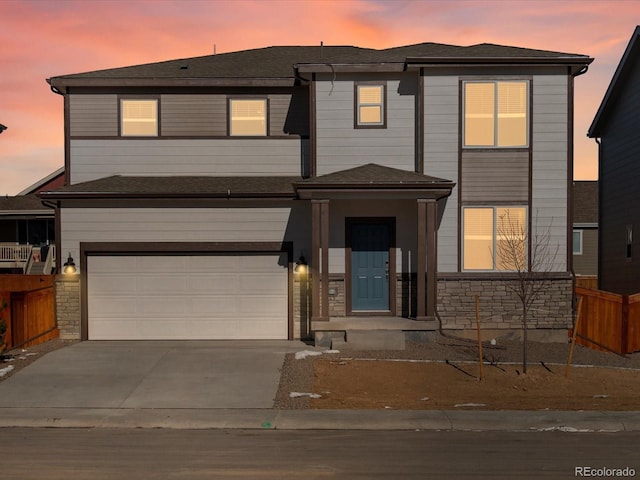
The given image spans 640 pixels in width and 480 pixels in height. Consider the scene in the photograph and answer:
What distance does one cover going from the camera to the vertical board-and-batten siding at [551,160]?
51.4ft

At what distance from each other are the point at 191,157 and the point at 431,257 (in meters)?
7.36

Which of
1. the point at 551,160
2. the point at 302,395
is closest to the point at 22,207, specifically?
the point at 302,395

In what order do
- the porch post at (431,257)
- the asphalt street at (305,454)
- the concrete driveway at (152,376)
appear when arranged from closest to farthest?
1. the asphalt street at (305,454)
2. the concrete driveway at (152,376)
3. the porch post at (431,257)

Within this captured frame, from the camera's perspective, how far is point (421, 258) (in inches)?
589

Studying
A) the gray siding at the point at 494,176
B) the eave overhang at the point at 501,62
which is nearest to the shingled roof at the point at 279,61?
the eave overhang at the point at 501,62

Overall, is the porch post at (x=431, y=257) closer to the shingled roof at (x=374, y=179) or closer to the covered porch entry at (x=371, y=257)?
the covered porch entry at (x=371, y=257)

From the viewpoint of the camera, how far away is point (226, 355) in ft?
46.5

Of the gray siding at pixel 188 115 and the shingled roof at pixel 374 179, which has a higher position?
the gray siding at pixel 188 115

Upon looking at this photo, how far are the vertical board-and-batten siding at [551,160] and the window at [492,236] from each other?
0.43 m

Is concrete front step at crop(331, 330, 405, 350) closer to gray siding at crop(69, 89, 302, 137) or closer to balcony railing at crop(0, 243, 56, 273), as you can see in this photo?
gray siding at crop(69, 89, 302, 137)

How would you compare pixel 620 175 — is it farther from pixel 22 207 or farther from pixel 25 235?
pixel 25 235

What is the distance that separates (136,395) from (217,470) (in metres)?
4.27

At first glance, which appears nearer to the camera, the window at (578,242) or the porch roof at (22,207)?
the porch roof at (22,207)

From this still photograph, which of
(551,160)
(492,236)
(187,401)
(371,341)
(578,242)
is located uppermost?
(551,160)
